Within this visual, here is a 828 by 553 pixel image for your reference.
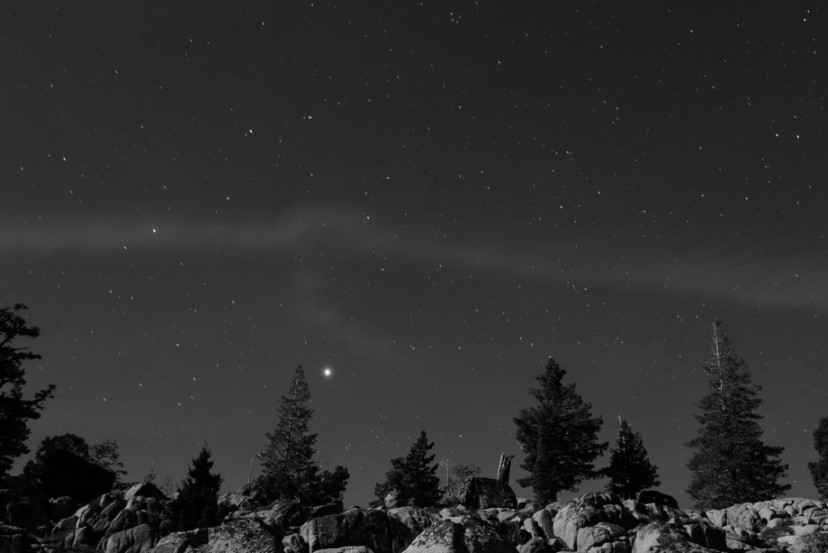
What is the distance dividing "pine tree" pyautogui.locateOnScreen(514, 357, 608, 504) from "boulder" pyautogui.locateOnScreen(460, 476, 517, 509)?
5.89 feet

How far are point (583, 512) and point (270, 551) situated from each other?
95.7 ft

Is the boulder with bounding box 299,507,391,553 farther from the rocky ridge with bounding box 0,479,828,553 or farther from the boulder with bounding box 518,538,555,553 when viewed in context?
the boulder with bounding box 518,538,555,553

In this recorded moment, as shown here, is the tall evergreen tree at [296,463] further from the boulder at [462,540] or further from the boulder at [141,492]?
the boulder at [462,540]

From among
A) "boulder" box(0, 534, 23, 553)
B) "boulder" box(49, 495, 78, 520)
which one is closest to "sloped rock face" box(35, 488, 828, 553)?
"boulder" box(0, 534, 23, 553)

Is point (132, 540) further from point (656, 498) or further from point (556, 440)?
point (656, 498)

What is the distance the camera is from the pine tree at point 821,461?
60156mm

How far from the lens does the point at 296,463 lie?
239ft

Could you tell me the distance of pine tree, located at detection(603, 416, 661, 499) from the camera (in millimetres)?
56562

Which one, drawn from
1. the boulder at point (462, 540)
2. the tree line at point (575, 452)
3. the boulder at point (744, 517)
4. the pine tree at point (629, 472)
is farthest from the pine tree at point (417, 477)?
the boulder at point (462, 540)

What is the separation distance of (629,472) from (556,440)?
25.5 ft

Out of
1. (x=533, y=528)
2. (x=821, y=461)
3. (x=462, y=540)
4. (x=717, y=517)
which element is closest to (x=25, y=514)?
(x=533, y=528)

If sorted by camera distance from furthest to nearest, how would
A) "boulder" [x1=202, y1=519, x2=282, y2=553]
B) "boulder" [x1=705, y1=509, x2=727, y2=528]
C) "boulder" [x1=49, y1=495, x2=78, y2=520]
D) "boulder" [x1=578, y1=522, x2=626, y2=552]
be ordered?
1. "boulder" [x1=49, y1=495, x2=78, y2=520]
2. "boulder" [x1=705, y1=509, x2=727, y2=528]
3. "boulder" [x1=578, y1=522, x2=626, y2=552]
4. "boulder" [x1=202, y1=519, x2=282, y2=553]

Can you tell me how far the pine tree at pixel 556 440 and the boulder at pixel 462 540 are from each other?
1658 inches

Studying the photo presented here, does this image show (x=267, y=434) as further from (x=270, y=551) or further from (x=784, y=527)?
(x=270, y=551)
